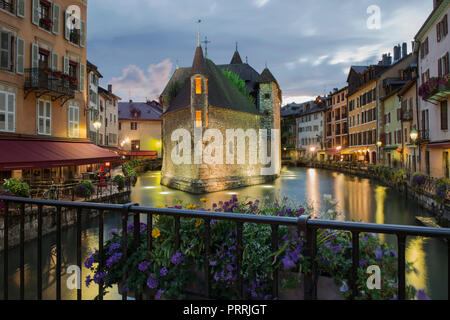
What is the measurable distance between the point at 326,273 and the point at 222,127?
2574 centimetres

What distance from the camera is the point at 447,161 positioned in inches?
830

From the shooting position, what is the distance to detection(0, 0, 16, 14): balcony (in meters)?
14.3

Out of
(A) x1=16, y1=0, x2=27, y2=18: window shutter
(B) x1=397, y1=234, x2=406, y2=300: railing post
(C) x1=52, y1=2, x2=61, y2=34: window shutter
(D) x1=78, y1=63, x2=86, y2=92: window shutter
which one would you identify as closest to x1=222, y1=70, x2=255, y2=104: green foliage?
(D) x1=78, y1=63, x2=86, y2=92: window shutter

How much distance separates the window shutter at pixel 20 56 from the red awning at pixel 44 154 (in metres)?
3.43

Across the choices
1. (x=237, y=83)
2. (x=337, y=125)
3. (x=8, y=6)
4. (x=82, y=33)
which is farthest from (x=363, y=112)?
(x=8, y=6)

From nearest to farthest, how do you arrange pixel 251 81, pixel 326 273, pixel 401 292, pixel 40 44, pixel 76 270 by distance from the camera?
pixel 401 292
pixel 326 273
pixel 76 270
pixel 40 44
pixel 251 81

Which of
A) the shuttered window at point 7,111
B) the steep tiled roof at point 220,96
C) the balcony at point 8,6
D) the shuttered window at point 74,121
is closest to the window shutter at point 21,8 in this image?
the balcony at point 8,6

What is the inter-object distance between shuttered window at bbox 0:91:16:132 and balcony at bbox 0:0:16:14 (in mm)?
3849

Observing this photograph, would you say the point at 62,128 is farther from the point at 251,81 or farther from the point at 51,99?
the point at 251,81

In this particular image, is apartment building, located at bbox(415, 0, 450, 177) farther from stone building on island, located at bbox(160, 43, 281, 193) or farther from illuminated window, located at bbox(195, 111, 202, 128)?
illuminated window, located at bbox(195, 111, 202, 128)

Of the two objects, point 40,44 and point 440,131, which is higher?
point 40,44

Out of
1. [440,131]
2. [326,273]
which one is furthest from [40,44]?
[440,131]

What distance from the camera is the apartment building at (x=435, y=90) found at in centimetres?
1933

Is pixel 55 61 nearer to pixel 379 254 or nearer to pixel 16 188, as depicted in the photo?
pixel 16 188
